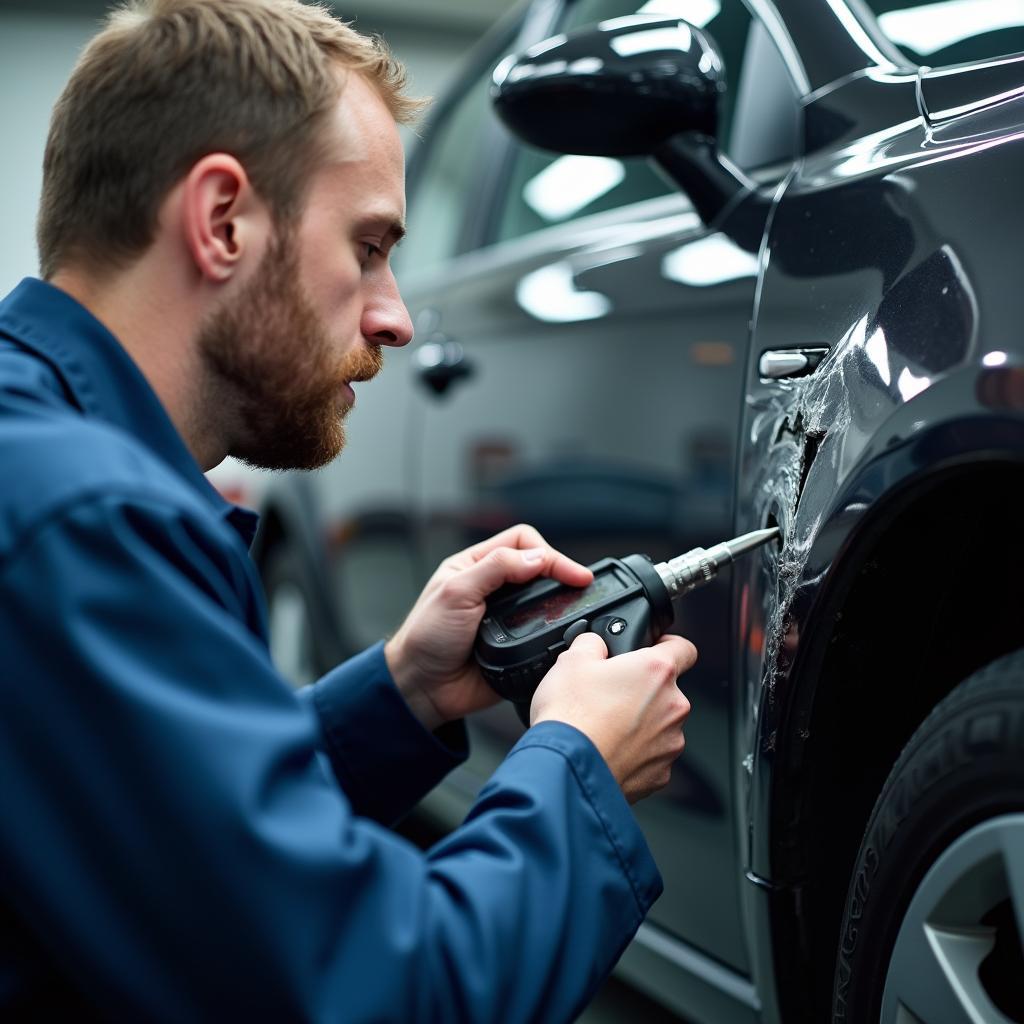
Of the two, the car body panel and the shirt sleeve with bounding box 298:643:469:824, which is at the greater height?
the car body panel

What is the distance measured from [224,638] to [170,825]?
11cm

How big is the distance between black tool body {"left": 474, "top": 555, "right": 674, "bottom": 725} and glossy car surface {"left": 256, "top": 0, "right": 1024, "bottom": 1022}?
104 mm

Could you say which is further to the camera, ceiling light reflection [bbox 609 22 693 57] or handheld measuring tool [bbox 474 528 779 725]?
ceiling light reflection [bbox 609 22 693 57]

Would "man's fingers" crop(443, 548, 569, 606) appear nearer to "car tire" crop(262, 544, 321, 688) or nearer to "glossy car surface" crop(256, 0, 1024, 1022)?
"glossy car surface" crop(256, 0, 1024, 1022)

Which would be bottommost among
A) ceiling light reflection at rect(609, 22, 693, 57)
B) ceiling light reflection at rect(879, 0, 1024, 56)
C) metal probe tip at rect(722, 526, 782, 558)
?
metal probe tip at rect(722, 526, 782, 558)

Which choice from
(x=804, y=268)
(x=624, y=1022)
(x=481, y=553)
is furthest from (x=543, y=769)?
(x=624, y=1022)

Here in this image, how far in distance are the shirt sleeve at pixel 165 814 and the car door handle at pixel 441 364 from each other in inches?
48.6

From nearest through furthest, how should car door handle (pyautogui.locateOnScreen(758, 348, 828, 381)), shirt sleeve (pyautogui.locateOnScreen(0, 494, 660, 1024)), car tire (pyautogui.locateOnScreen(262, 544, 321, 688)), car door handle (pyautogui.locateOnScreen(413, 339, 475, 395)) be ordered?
shirt sleeve (pyautogui.locateOnScreen(0, 494, 660, 1024)) → car door handle (pyautogui.locateOnScreen(758, 348, 828, 381)) → car door handle (pyautogui.locateOnScreen(413, 339, 475, 395)) → car tire (pyautogui.locateOnScreen(262, 544, 321, 688))

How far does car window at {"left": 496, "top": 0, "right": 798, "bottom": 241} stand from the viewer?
4.43ft

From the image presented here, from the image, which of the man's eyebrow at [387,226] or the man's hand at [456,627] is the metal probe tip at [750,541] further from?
the man's eyebrow at [387,226]

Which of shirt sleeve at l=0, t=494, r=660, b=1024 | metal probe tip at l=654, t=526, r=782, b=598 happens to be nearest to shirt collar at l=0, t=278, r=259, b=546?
shirt sleeve at l=0, t=494, r=660, b=1024

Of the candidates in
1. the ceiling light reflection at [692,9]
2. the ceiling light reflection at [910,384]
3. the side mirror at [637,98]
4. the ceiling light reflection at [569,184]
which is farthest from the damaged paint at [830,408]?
the ceiling light reflection at [569,184]

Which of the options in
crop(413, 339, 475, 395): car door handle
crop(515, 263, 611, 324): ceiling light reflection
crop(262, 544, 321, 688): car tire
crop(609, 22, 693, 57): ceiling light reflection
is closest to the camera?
crop(609, 22, 693, 57): ceiling light reflection

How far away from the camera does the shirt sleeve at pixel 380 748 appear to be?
1.24 meters
